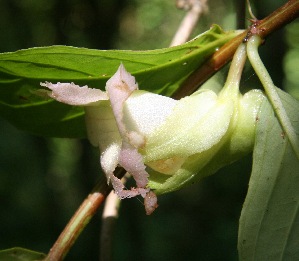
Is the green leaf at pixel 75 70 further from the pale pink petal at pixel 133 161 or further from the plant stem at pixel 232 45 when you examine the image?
the pale pink petal at pixel 133 161

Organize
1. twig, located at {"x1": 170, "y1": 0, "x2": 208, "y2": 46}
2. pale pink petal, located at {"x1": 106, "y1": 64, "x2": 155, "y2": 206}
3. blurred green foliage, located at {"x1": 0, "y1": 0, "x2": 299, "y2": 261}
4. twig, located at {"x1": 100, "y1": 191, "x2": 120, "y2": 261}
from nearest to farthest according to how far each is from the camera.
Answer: pale pink petal, located at {"x1": 106, "y1": 64, "x2": 155, "y2": 206} < twig, located at {"x1": 100, "y1": 191, "x2": 120, "y2": 261} < twig, located at {"x1": 170, "y1": 0, "x2": 208, "y2": 46} < blurred green foliage, located at {"x1": 0, "y1": 0, "x2": 299, "y2": 261}

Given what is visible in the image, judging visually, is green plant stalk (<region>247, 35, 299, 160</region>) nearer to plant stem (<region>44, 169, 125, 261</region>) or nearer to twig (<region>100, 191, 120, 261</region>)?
plant stem (<region>44, 169, 125, 261</region>)

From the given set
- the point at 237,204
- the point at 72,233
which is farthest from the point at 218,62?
the point at 237,204

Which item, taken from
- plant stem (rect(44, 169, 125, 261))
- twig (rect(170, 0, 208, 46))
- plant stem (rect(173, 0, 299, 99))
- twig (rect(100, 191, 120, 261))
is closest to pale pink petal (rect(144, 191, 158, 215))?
plant stem (rect(44, 169, 125, 261))

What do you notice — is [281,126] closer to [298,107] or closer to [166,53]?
[298,107]

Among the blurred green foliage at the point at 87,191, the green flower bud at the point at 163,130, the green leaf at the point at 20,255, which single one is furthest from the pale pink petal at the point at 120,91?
the blurred green foliage at the point at 87,191

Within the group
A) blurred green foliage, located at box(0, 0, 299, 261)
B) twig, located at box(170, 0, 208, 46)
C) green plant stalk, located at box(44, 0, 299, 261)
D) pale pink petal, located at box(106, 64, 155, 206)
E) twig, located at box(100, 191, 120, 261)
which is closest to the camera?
pale pink petal, located at box(106, 64, 155, 206)
